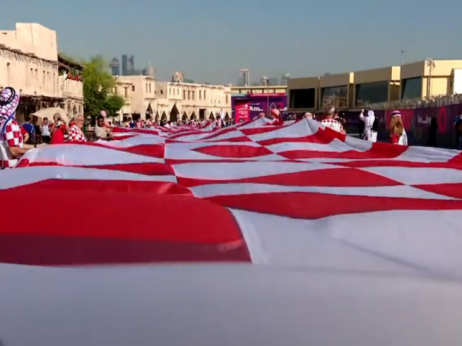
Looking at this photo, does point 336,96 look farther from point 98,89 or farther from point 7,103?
point 7,103

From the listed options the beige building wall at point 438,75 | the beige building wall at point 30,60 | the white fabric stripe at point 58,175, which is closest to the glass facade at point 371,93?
the beige building wall at point 438,75

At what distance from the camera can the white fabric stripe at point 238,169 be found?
9.90 feet

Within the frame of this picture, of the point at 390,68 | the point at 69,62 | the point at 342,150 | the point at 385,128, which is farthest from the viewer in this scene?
the point at 390,68

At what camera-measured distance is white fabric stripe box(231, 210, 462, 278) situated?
1.36m

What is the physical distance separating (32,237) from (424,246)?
0.99 metres

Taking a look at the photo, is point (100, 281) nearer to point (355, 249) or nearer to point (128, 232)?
point (128, 232)

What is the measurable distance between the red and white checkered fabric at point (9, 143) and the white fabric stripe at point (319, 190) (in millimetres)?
3644

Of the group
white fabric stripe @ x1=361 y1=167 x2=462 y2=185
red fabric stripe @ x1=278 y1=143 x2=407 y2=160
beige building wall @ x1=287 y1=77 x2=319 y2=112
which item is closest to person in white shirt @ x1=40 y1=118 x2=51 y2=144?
red fabric stripe @ x1=278 y1=143 x2=407 y2=160

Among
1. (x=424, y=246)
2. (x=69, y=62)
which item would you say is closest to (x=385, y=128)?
(x=424, y=246)

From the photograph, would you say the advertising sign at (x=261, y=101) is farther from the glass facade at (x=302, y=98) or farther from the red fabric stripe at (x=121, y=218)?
the red fabric stripe at (x=121, y=218)

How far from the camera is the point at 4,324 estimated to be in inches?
44.2

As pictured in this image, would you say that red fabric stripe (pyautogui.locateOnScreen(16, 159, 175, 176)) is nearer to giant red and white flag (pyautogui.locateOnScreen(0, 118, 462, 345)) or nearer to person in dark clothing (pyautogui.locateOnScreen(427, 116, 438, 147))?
giant red and white flag (pyautogui.locateOnScreen(0, 118, 462, 345))

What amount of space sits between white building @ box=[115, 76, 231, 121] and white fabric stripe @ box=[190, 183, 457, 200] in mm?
70072

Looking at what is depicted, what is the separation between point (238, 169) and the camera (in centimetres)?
317
